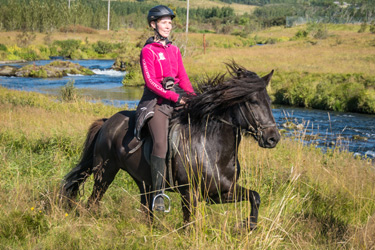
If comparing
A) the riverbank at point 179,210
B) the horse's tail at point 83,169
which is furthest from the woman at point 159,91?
the horse's tail at point 83,169

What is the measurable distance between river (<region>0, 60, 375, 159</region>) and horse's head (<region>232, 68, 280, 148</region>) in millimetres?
1206

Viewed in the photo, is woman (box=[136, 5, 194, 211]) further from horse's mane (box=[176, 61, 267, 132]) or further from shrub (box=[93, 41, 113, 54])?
shrub (box=[93, 41, 113, 54])

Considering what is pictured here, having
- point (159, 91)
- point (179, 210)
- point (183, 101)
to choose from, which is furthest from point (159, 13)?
point (179, 210)

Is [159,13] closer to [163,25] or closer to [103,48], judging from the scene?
[163,25]

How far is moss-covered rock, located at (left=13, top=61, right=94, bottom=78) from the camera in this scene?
101 ft

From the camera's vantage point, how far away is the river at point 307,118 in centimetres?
1279

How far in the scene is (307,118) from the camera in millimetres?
18047

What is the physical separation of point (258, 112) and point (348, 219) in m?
2.65

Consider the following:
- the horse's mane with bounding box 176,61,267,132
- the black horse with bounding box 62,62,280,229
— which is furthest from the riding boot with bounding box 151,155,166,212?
the horse's mane with bounding box 176,61,267,132

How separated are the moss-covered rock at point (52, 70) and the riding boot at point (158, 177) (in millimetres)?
28480

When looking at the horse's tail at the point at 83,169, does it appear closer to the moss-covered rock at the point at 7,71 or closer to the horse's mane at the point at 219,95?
the horse's mane at the point at 219,95

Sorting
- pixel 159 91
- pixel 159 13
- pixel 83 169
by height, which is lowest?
pixel 83 169

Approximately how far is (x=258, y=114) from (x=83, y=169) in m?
2.69

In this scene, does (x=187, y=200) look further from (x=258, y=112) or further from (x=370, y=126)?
(x=370, y=126)
